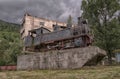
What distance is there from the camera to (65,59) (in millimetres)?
16453

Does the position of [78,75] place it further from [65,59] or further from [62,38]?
[62,38]

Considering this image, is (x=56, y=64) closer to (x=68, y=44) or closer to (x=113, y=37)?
(x=68, y=44)

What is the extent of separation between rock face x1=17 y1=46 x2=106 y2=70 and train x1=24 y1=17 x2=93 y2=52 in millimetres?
1676

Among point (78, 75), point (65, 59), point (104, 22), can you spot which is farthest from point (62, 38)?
point (104, 22)

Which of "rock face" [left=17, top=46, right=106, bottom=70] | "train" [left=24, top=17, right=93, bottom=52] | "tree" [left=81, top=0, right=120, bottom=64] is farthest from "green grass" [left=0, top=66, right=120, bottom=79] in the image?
"tree" [left=81, top=0, right=120, bottom=64]

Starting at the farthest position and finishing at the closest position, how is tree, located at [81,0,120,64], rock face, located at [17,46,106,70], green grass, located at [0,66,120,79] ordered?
tree, located at [81,0,120,64] < rock face, located at [17,46,106,70] < green grass, located at [0,66,120,79]

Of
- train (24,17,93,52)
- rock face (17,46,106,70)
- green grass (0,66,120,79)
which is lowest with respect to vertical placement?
green grass (0,66,120,79)

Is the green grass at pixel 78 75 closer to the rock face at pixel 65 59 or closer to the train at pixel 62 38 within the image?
the rock face at pixel 65 59

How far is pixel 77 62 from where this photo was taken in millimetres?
15867

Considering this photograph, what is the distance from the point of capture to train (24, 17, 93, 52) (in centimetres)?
1780

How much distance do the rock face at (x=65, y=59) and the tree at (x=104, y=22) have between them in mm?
12532

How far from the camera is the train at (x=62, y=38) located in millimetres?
17797

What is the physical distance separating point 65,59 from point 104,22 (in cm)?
1621

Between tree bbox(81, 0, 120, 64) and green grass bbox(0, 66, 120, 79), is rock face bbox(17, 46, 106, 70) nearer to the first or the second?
green grass bbox(0, 66, 120, 79)
